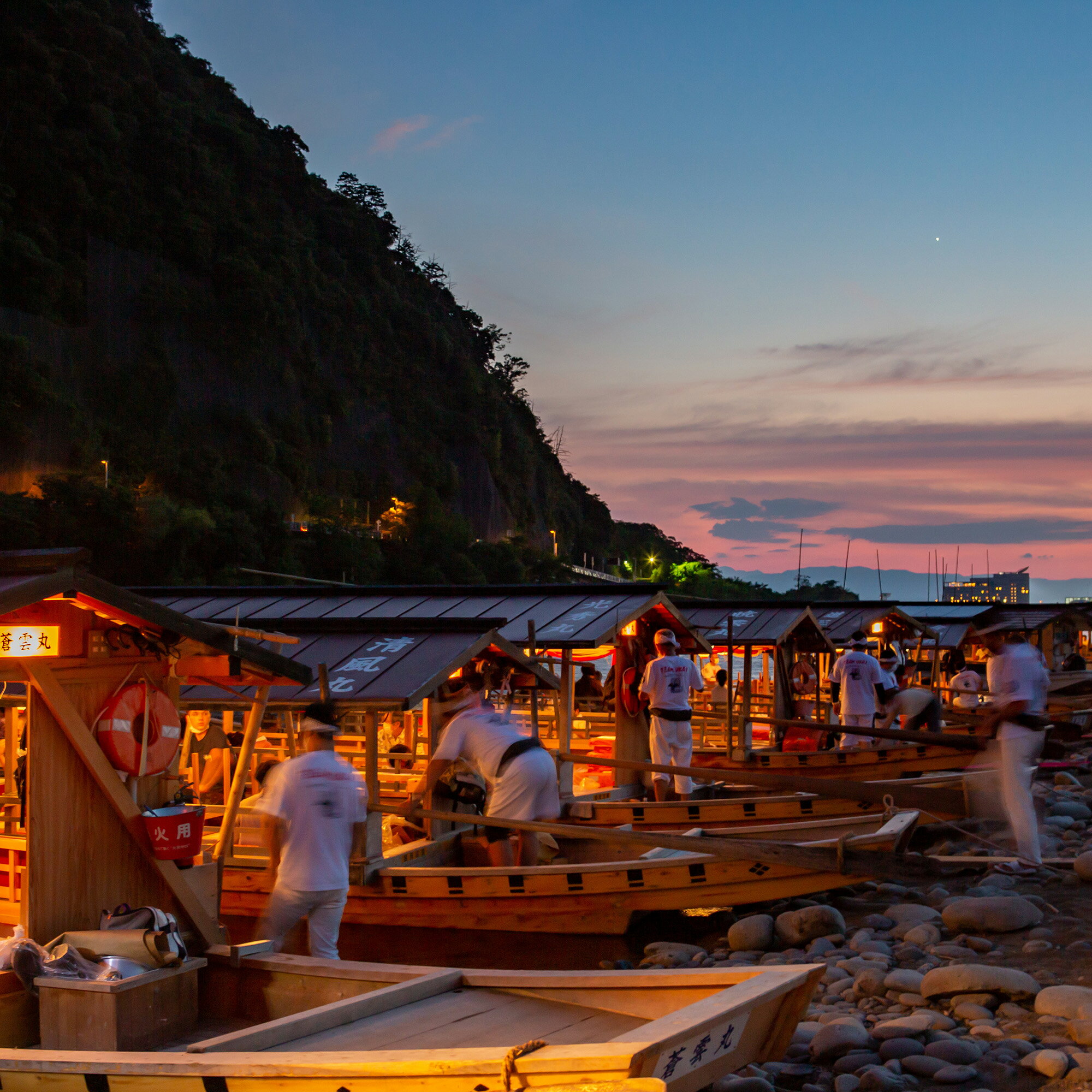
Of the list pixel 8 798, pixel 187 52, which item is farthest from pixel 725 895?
pixel 187 52

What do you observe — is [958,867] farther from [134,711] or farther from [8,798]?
[8,798]

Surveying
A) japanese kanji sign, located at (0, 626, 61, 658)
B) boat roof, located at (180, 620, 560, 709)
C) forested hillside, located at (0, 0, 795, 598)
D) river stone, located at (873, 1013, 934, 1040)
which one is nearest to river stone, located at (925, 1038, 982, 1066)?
river stone, located at (873, 1013, 934, 1040)

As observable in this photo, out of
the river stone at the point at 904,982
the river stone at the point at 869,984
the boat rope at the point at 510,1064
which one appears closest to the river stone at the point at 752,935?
the river stone at the point at 869,984

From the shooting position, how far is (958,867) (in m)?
10.6

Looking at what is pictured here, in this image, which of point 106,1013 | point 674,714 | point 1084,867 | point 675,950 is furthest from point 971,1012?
point 674,714

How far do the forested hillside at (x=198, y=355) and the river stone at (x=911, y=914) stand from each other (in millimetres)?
36042

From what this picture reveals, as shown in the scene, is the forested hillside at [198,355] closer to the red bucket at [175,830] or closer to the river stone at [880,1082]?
the red bucket at [175,830]

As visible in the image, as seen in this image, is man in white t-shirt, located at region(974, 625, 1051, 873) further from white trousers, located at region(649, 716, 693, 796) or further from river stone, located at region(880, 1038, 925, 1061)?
white trousers, located at region(649, 716, 693, 796)

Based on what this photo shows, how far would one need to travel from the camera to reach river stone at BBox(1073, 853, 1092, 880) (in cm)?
962

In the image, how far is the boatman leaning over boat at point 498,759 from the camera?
8180 millimetres

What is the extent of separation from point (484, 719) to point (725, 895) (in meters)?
2.78

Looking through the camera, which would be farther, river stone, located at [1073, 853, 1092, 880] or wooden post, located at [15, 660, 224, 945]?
river stone, located at [1073, 853, 1092, 880]

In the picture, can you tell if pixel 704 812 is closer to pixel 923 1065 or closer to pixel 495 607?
pixel 495 607

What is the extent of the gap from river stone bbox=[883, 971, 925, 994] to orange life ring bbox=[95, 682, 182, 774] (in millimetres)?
4891
